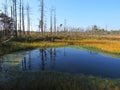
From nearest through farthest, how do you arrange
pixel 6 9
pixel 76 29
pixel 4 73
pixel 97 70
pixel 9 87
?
pixel 9 87 → pixel 4 73 → pixel 97 70 → pixel 6 9 → pixel 76 29

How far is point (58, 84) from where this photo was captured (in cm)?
1181

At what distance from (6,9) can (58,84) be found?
4606cm

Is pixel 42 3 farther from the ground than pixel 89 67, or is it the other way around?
pixel 42 3

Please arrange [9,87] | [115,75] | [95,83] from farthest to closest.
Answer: [115,75]
[95,83]
[9,87]

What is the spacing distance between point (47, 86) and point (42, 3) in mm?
48968

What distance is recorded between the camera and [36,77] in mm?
13352

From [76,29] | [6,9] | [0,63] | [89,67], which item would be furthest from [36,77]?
[76,29]

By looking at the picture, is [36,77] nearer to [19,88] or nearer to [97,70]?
[19,88]

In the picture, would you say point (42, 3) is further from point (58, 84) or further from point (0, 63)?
point (58, 84)

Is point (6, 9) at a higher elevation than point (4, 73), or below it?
higher

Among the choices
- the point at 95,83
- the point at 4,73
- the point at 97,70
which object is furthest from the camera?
the point at 97,70

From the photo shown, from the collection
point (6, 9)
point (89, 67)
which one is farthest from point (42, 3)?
point (89, 67)

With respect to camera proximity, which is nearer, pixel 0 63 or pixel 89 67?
pixel 0 63

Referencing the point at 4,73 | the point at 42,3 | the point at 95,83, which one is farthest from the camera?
the point at 42,3
